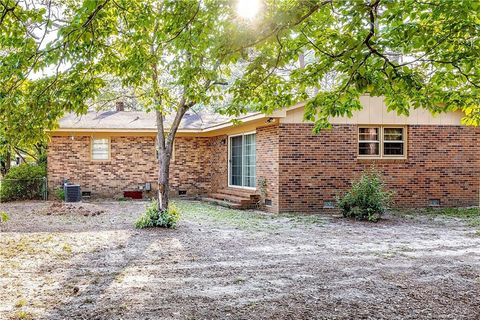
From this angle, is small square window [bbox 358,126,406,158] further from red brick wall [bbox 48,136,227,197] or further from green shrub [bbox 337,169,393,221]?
red brick wall [bbox 48,136,227,197]

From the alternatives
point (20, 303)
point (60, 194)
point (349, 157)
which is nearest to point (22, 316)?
point (20, 303)

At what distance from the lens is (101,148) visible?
61.8 feet

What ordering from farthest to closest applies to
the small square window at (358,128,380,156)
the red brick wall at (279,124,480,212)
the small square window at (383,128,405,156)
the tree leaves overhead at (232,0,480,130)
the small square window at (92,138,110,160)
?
the small square window at (92,138,110,160), the small square window at (383,128,405,156), the small square window at (358,128,380,156), the red brick wall at (279,124,480,212), the tree leaves overhead at (232,0,480,130)

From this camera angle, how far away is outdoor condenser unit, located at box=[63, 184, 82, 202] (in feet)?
55.6

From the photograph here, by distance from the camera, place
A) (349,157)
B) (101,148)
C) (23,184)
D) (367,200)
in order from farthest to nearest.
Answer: (101,148), (23,184), (349,157), (367,200)

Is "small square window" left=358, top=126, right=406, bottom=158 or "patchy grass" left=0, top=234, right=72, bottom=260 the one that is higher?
"small square window" left=358, top=126, right=406, bottom=158

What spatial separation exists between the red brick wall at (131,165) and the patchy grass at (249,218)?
436cm

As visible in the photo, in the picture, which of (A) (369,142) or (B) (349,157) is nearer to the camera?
(B) (349,157)

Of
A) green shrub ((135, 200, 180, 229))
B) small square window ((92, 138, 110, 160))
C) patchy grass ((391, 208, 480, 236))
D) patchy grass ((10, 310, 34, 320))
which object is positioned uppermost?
small square window ((92, 138, 110, 160))

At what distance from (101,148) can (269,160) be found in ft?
27.7

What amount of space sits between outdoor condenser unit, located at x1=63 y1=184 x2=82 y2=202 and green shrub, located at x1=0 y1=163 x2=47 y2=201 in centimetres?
184

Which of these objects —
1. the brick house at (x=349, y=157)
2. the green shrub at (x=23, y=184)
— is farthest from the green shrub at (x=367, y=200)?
the green shrub at (x=23, y=184)

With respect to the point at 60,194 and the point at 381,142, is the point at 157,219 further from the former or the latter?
the point at 60,194

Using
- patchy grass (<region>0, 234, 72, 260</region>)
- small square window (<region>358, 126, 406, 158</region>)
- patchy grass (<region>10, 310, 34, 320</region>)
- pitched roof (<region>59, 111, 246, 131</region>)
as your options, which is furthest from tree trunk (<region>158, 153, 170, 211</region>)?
pitched roof (<region>59, 111, 246, 131</region>)
